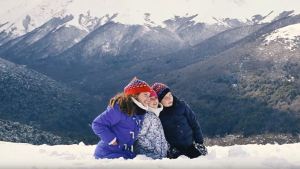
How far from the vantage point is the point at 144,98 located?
36.7 ft

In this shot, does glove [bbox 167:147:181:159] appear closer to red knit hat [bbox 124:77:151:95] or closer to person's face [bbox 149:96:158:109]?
person's face [bbox 149:96:158:109]

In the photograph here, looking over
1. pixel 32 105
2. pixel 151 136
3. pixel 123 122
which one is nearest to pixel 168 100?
pixel 151 136

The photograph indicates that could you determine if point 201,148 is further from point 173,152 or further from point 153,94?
point 153,94

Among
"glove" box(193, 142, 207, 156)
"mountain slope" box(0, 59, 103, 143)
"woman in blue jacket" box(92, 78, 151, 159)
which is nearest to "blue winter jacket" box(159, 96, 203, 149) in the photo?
"glove" box(193, 142, 207, 156)

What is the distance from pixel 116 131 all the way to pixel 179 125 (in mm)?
1604

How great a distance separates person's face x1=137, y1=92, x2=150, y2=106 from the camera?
1118cm

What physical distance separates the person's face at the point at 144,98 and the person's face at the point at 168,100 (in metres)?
0.90

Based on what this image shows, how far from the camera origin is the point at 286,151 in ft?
39.3

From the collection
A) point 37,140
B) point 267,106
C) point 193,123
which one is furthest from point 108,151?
point 267,106

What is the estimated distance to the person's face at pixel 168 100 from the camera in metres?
12.1

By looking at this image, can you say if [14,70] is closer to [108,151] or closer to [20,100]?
[20,100]

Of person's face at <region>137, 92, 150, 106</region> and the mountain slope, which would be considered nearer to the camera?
person's face at <region>137, 92, 150, 106</region>

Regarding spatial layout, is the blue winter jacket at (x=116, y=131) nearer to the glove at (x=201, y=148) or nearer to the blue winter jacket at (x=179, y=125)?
the blue winter jacket at (x=179, y=125)

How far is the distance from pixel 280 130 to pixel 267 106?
3024 centimetres
